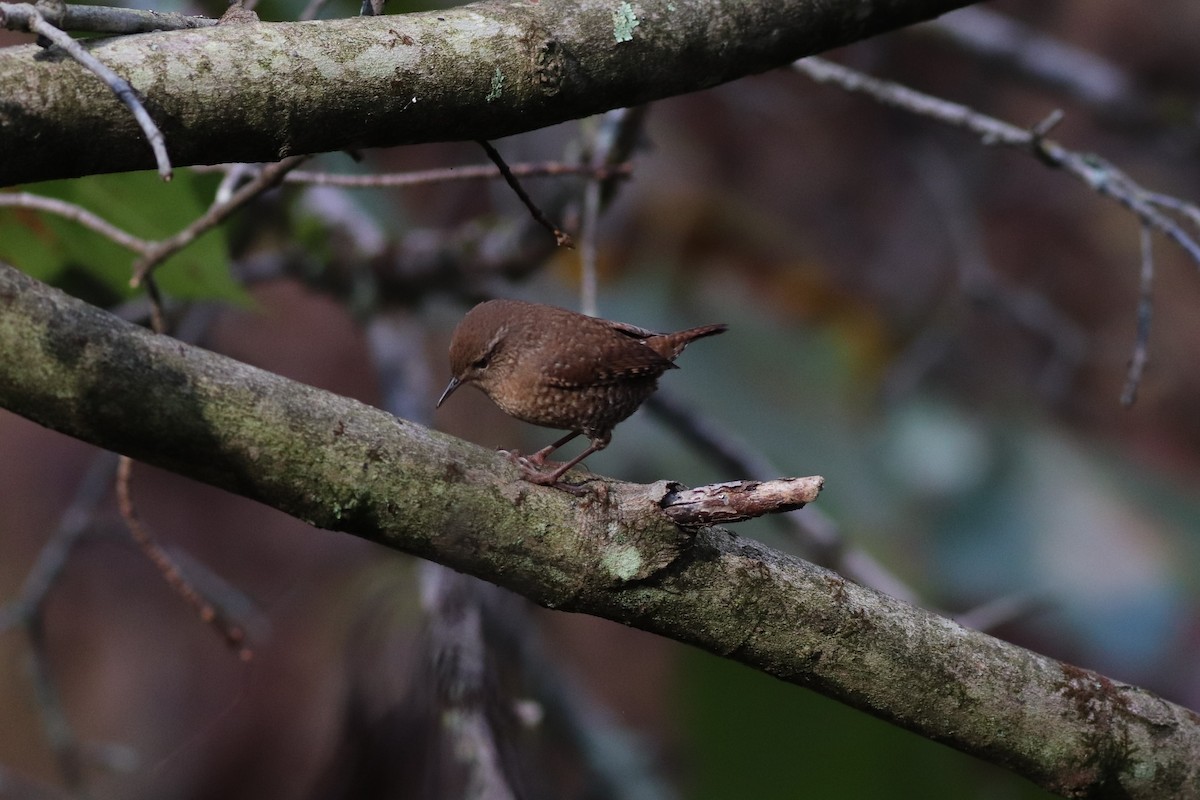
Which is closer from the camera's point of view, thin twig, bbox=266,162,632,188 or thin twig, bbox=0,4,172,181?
thin twig, bbox=0,4,172,181

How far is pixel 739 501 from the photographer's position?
5.74 feet

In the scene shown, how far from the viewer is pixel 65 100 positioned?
1420 millimetres

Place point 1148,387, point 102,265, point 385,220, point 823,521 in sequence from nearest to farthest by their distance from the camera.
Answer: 1. point 102,265
2. point 823,521
3. point 385,220
4. point 1148,387

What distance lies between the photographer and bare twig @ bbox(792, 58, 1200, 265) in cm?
271

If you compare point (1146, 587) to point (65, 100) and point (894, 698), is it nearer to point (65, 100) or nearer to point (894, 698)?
point (894, 698)

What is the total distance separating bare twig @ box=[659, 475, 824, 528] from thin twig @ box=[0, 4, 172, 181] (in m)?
0.93

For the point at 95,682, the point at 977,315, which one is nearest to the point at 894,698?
the point at 95,682

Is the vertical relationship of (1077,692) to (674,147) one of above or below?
above

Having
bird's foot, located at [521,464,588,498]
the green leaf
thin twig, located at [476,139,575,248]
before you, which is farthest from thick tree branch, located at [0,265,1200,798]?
the green leaf

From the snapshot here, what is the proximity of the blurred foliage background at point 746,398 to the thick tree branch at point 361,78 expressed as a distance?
1348mm

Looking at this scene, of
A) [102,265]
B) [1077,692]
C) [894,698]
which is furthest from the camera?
[102,265]

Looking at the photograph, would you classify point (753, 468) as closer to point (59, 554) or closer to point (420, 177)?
point (420, 177)

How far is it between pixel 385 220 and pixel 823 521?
9.44ft

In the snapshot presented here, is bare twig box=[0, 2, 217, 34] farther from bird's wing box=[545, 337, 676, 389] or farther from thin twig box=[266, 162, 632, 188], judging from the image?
bird's wing box=[545, 337, 676, 389]
